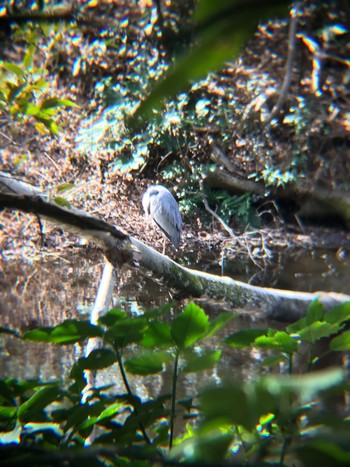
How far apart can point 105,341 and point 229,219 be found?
342 cm

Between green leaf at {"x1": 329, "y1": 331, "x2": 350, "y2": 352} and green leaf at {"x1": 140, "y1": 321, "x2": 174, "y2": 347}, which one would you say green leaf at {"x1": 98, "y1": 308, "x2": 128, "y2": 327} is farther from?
green leaf at {"x1": 329, "y1": 331, "x2": 350, "y2": 352}

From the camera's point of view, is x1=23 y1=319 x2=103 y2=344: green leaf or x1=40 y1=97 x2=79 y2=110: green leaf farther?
x1=40 y1=97 x2=79 y2=110: green leaf

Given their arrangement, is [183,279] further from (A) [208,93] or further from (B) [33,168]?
(B) [33,168]

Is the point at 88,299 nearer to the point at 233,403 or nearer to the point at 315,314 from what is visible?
the point at 315,314

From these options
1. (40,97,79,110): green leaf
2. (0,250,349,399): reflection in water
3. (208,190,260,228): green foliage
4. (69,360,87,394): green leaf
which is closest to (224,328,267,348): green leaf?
(69,360,87,394): green leaf

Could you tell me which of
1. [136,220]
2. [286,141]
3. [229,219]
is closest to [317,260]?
[229,219]

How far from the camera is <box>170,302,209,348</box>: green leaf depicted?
32cm

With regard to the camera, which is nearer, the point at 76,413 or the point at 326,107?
the point at 76,413

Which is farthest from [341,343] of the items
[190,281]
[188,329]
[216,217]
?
[216,217]

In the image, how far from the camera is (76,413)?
34 cm

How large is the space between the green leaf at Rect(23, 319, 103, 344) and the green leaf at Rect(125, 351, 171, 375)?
4 centimetres

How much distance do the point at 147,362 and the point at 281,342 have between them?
12 centimetres

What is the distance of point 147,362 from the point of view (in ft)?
1.04

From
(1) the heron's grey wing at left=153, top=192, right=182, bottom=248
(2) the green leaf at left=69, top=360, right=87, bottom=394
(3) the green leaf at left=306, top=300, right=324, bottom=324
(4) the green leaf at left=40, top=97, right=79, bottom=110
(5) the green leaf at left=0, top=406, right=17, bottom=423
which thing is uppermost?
(1) the heron's grey wing at left=153, top=192, right=182, bottom=248
